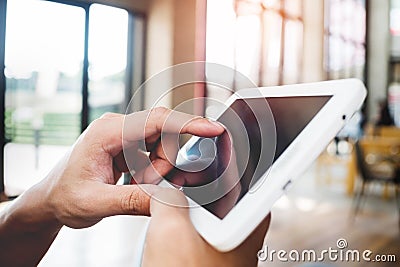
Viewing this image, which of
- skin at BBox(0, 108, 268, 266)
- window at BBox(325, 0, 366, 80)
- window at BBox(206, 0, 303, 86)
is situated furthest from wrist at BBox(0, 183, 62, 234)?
window at BBox(325, 0, 366, 80)

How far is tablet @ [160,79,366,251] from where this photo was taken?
1.53ft

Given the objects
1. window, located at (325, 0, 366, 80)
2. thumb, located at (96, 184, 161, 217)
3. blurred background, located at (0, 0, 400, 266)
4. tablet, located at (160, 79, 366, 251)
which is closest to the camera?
tablet, located at (160, 79, 366, 251)

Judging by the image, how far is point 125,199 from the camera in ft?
1.90

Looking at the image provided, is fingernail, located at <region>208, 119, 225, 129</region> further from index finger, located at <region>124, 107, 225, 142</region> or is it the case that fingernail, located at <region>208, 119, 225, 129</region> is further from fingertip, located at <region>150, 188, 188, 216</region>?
fingertip, located at <region>150, 188, 188, 216</region>

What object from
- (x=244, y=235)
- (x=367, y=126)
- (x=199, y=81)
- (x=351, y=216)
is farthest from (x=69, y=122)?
(x=351, y=216)

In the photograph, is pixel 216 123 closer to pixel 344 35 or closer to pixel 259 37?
pixel 259 37

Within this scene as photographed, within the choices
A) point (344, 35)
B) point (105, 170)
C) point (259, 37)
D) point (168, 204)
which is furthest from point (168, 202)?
point (344, 35)

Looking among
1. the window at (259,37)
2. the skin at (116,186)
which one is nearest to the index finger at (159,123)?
the skin at (116,186)

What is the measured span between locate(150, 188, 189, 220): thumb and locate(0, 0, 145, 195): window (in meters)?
0.19

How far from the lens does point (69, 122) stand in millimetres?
695

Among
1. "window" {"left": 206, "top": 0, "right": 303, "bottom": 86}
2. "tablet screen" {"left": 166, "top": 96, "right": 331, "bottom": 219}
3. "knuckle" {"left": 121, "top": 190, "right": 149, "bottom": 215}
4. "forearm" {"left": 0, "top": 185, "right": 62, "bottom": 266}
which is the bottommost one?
"forearm" {"left": 0, "top": 185, "right": 62, "bottom": 266}

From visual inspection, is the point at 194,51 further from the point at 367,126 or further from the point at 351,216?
the point at 351,216

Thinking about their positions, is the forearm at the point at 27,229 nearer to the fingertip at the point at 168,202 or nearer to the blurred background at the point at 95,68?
the blurred background at the point at 95,68

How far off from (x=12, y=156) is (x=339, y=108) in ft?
1.64
